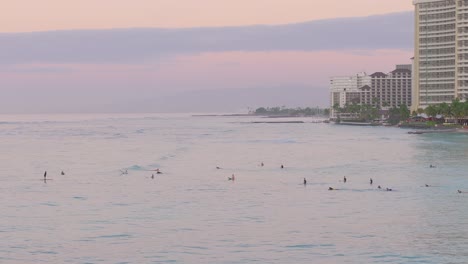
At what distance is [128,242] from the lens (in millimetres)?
51438

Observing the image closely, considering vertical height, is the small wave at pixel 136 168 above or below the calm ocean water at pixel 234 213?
below

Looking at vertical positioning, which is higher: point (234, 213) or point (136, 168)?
point (234, 213)

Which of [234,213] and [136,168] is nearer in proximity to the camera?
[234,213]

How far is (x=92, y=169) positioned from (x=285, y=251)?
6263 centimetres

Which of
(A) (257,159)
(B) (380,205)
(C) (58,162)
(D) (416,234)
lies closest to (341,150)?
(A) (257,159)

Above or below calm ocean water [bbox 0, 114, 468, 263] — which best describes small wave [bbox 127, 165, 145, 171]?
below

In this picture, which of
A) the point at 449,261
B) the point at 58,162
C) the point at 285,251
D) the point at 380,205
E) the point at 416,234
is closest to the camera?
the point at 449,261

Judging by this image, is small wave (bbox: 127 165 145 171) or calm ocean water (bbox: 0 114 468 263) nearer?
calm ocean water (bbox: 0 114 468 263)

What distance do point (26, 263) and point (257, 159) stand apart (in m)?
82.3

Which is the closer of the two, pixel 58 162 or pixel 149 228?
pixel 149 228

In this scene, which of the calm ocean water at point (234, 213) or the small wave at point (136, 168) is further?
the small wave at point (136, 168)

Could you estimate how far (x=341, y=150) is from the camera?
152250 mm

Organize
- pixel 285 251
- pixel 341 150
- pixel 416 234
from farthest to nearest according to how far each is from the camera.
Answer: pixel 341 150, pixel 416 234, pixel 285 251

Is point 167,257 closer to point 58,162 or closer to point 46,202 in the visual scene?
point 46,202
